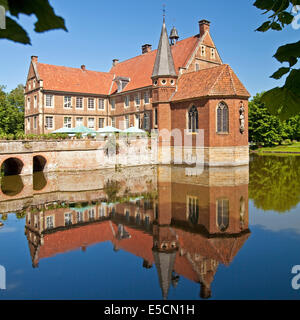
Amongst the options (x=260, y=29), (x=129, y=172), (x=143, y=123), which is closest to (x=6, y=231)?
(x=260, y=29)

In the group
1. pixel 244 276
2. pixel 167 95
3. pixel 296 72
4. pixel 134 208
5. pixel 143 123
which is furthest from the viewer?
pixel 143 123

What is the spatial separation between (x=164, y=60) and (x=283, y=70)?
32.2 m

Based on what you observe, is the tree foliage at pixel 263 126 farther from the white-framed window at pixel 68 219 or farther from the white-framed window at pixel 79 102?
the white-framed window at pixel 68 219

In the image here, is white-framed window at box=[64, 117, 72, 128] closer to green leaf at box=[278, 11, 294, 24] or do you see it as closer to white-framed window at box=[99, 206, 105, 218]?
white-framed window at box=[99, 206, 105, 218]

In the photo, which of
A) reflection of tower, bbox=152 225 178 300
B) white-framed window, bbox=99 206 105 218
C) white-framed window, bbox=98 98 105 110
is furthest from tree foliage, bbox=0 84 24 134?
reflection of tower, bbox=152 225 178 300

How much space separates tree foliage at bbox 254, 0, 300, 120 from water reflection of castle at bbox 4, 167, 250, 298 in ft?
18.3

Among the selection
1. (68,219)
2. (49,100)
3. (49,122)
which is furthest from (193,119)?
(68,219)

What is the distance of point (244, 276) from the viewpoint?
7.61 metres

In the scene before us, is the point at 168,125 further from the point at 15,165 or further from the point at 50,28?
the point at 50,28

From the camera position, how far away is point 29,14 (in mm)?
1217

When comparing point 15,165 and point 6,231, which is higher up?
point 15,165

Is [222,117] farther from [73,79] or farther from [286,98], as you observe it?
[286,98]

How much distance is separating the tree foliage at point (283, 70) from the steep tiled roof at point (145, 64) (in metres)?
33.8
